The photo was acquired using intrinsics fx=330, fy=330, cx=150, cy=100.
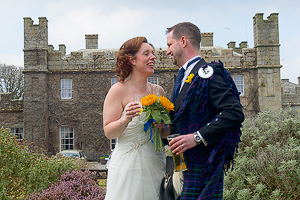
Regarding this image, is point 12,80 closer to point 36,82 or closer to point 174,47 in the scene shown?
point 36,82

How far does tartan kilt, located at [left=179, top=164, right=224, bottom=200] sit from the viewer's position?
2.84 m

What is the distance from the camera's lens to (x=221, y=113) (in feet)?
9.30

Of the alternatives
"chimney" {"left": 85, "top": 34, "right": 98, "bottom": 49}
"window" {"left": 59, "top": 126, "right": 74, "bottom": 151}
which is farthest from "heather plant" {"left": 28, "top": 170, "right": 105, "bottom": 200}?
"chimney" {"left": 85, "top": 34, "right": 98, "bottom": 49}

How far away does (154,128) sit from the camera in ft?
11.4

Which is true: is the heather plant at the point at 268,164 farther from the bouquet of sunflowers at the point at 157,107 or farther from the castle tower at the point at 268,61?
the castle tower at the point at 268,61

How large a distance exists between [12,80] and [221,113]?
32702 mm

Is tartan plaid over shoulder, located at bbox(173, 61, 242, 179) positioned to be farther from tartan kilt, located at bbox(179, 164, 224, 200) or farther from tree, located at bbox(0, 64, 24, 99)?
tree, located at bbox(0, 64, 24, 99)

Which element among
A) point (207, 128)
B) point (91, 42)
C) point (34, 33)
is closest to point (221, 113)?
point (207, 128)

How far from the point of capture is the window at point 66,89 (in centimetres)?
2233

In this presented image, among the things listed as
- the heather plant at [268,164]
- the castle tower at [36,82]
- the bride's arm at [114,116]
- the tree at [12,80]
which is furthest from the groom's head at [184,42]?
the tree at [12,80]

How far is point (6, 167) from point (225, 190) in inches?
174

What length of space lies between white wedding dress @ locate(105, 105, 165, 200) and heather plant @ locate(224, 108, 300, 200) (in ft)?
6.02

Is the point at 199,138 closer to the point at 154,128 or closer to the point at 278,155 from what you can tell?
the point at 154,128

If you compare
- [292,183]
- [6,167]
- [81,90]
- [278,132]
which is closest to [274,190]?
[292,183]
